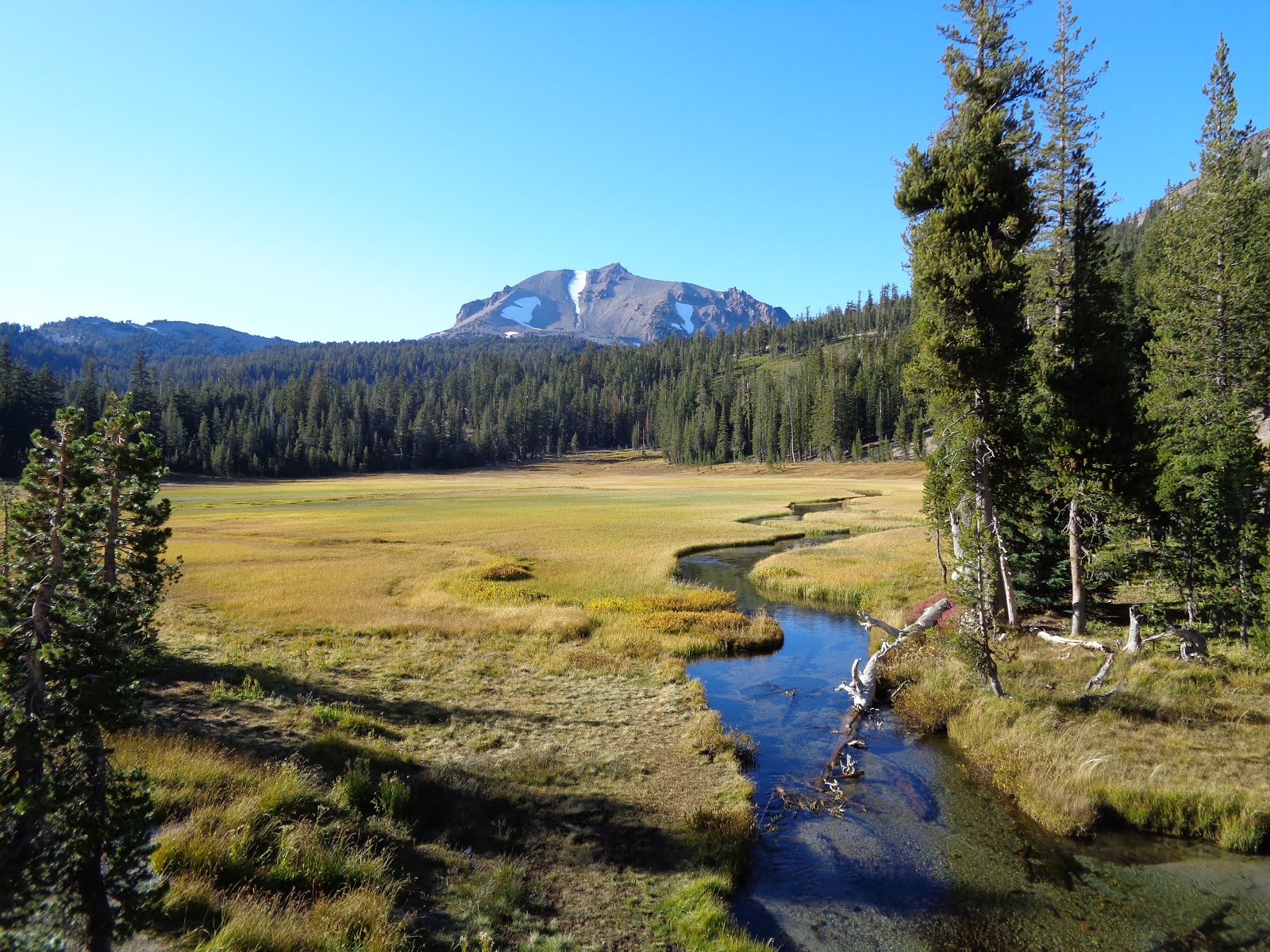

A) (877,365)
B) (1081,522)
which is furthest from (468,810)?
(877,365)

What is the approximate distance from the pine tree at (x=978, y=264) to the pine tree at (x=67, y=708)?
17.4 meters

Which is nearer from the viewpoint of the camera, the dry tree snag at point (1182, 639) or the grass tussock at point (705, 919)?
the grass tussock at point (705, 919)

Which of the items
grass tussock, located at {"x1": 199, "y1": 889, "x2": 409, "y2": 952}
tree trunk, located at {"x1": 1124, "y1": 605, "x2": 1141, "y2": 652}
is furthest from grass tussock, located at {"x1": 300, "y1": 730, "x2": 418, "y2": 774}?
tree trunk, located at {"x1": 1124, "y1": 605, "x2": 1141, "y2": 652}

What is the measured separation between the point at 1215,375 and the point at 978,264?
73.3 feet

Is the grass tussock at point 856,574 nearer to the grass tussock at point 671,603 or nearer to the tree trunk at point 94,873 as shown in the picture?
the grass tussock at point 671,603

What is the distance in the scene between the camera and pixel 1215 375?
29.6 meters

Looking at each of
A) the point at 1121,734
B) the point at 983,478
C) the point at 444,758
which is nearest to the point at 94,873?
the point at 444,758

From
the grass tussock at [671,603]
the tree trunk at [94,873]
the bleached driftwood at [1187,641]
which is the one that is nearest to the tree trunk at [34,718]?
the tree trunk at [94,873]

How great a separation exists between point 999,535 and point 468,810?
1547 centimetres

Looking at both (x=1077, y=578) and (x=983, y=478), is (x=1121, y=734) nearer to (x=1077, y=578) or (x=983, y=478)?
(x=983, y=478)

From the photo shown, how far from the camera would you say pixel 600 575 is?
117 feet

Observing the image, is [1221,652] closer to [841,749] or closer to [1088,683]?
[1088,683]

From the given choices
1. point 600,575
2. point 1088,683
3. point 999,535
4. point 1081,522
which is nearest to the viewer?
point 1088,683

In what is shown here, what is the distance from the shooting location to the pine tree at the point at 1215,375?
18422 mm
